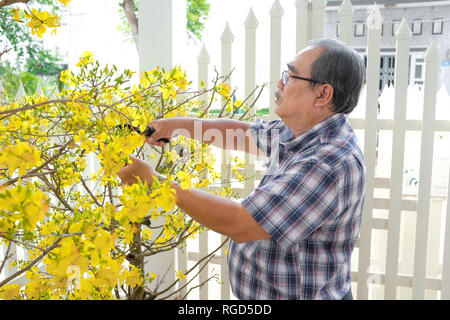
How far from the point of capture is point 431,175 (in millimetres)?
2008

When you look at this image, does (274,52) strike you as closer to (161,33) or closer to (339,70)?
(161,33)

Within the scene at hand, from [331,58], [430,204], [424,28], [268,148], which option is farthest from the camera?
[424,28]

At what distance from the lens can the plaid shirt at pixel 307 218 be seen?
1170 millimetres

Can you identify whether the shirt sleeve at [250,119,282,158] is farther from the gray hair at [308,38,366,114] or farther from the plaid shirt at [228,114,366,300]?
the gray hair at [308,38,366,114]

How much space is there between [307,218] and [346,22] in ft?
3.83

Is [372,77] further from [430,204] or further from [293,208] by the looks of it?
[293,208]

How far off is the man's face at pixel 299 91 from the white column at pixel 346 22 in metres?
0.65

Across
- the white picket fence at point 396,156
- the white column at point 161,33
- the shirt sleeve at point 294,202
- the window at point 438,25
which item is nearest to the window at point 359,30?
the window at point 438,25

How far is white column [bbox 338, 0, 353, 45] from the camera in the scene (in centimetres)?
196

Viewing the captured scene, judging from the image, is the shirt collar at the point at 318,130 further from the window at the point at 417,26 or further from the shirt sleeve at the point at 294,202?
the window at the point at 417,26

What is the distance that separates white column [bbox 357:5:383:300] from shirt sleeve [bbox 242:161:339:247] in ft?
3.07

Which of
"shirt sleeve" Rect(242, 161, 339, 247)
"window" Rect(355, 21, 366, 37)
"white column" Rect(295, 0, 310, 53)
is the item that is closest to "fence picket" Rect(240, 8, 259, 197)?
"white column" Rect(295, 0, 310, 53)

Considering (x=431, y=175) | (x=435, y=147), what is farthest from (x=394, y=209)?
(x=435, y=147)

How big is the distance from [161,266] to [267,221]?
1.28 meters
